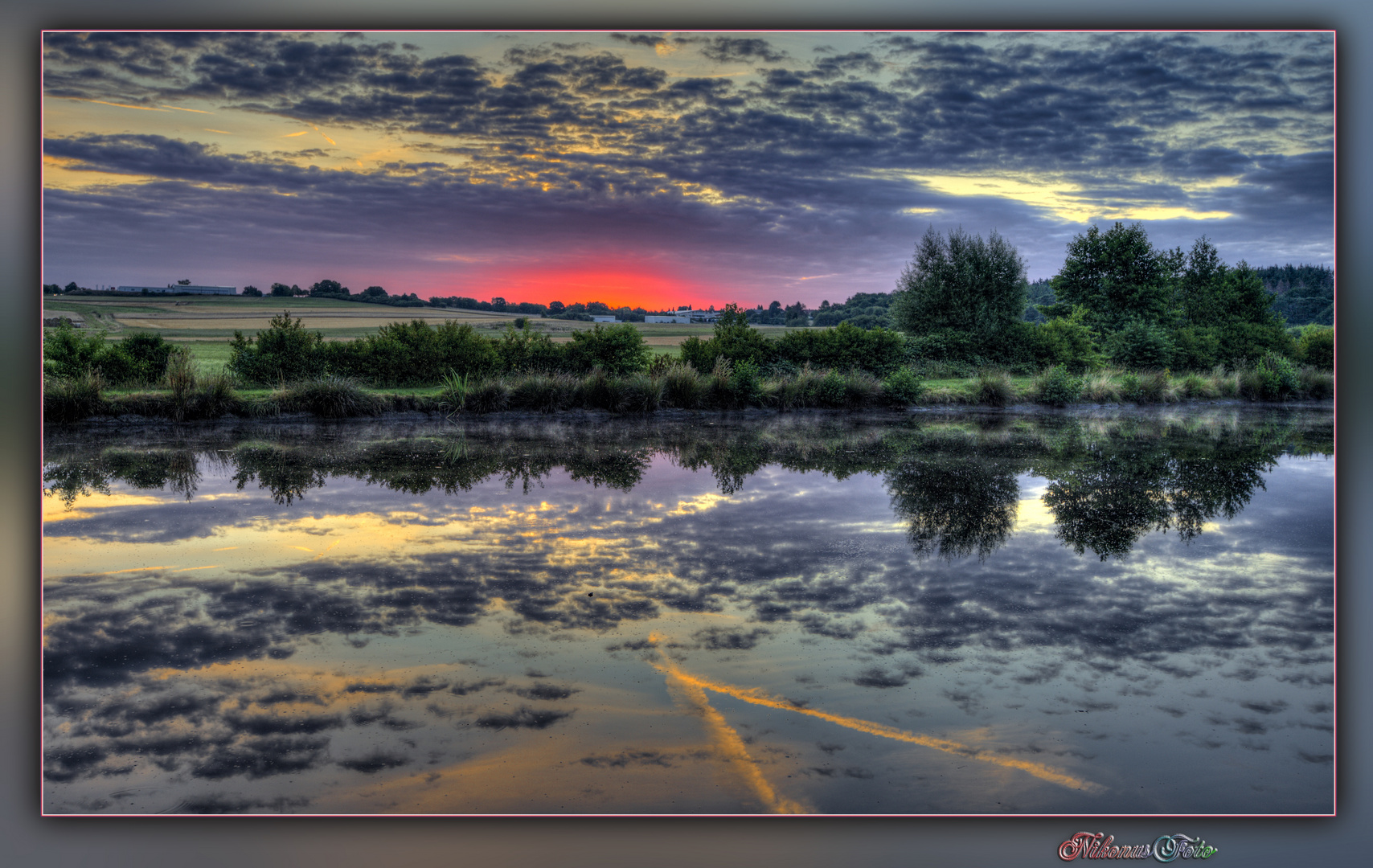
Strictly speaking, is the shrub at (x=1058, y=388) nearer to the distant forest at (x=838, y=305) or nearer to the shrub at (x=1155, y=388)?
the shrub at (x=1155, y=388)

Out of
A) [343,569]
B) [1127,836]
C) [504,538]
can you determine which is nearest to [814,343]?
[504,538]

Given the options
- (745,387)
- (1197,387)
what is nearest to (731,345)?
(745,387)

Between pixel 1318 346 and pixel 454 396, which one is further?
pixel 454 396

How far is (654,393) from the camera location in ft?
42.4

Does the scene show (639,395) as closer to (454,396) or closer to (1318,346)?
(454,396)

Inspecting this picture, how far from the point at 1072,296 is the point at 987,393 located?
4118 mm

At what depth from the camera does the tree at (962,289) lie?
17141mm

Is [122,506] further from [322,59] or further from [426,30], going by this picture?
[426,30]

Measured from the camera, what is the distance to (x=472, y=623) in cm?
390

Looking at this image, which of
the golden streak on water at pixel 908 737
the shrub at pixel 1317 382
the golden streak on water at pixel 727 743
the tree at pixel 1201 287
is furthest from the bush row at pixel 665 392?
the golden streak on water at pixel 727 743

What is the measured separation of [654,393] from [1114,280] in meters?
10.3

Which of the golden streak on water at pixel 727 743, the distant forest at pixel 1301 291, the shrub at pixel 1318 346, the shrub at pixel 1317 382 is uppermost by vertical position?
the distant forest at pixel 1301 291

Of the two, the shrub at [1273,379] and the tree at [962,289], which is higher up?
the tree at [962,289]

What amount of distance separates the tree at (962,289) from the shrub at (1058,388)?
2859 mm
